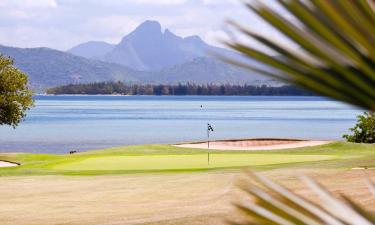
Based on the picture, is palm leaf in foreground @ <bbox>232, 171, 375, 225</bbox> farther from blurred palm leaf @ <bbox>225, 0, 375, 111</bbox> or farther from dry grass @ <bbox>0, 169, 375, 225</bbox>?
dry grass @ <bbox>0, 169, 375, 225</bbox>

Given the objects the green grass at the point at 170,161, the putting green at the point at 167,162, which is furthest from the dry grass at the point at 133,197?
the putting green at the point at 167,162

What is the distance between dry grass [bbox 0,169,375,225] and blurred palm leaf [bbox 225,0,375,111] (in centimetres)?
1031

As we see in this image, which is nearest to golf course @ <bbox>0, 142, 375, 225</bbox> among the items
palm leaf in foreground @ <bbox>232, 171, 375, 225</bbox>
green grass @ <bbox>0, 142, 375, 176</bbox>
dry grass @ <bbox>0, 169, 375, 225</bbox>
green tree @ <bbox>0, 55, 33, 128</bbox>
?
dry grass @ <bbox>0, 169, 375, 225</bbox>

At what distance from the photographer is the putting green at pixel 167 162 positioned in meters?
25.8

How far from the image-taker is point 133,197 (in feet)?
51.8

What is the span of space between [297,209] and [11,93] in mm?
40386

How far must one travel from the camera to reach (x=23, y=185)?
18734 millimetres

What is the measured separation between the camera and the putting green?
25.8 meters

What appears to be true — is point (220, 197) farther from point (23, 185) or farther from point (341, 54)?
point (341, 54)

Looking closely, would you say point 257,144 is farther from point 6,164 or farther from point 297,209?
point 297,209

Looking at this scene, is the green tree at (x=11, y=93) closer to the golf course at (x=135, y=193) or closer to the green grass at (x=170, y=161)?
the green grass at (x=170, y=161)

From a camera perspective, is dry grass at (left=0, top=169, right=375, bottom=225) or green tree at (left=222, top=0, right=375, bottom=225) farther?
dry grass at (left=0, top=169, right=375, bottom=225)

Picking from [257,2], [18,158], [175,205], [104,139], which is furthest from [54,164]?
[104,139]

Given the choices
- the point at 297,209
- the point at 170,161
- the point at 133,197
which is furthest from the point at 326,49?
the point at 170,161
